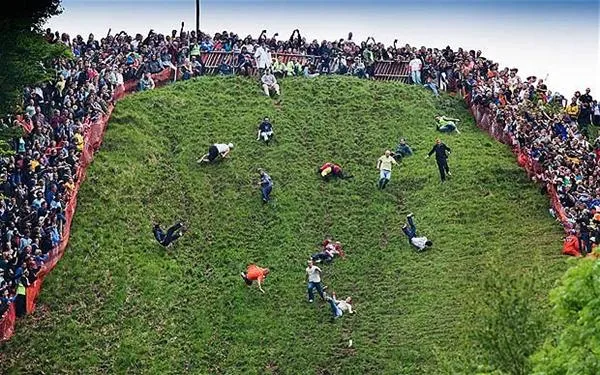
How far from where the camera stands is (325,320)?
3816 centimetres

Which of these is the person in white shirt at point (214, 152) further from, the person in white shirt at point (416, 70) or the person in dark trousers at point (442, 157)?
the person in white shirt at point (416, 70)

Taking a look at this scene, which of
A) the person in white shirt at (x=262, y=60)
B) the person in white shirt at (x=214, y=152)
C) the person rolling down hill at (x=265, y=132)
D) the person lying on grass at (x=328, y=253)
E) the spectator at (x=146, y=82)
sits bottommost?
the person lying on grass at (x=328, y=253)

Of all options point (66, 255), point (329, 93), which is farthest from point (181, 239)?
point (329, 93)

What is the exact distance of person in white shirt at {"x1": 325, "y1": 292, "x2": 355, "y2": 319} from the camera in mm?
38281

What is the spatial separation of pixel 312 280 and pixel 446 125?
49.3 ft

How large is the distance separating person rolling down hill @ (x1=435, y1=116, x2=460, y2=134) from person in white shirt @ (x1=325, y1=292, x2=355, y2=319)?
1436 cm

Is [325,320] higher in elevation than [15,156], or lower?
lower

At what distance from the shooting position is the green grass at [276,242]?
120 ft

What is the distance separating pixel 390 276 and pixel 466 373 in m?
12.9

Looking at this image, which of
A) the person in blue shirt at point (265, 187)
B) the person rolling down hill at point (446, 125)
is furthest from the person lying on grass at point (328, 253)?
the person rolling down hill at point (446, 125)

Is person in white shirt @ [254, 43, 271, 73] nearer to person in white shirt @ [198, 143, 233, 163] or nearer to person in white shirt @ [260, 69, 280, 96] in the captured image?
person in white shirt @ [260, 69, 280, 96]

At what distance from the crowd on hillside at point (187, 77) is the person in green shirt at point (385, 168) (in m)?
4.82

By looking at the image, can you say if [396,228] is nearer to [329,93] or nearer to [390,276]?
[390,276]

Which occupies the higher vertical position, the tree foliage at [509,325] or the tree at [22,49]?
the tree at [22,49]
